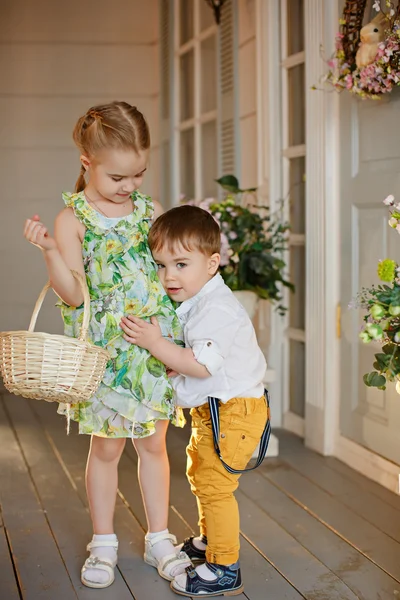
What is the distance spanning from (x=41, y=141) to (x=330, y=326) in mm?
3461

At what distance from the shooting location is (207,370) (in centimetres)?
211

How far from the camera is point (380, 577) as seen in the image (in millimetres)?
2350

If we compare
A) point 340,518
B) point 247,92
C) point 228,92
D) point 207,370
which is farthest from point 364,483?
point 228,92

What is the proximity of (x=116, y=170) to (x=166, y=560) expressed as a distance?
1067mm

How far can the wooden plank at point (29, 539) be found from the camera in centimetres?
231

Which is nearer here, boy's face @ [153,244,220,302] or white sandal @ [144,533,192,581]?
boy's face @ [153,244,220,302]

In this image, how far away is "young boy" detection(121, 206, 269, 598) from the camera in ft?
7.04

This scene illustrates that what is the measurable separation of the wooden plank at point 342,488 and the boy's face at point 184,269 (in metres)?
1.08

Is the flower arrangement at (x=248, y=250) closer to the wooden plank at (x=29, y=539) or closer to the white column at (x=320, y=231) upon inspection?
the white column at (x=320, y=231)

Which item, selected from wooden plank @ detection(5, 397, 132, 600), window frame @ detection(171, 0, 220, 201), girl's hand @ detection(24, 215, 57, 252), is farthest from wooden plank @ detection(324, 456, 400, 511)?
window frame @ detection(171, 0, 220, 201)

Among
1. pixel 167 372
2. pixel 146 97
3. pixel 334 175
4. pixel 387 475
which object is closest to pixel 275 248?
pixel 334 175

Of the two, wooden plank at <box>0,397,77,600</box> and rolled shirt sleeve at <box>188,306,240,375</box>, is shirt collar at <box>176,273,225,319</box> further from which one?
wooden plank at <box>0,397,77,600</box>

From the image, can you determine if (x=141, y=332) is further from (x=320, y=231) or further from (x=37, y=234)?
(x=320, y=231)

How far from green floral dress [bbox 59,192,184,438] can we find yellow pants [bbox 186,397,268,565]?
15 centimetres
